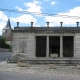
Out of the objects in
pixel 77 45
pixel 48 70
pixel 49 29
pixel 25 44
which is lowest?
pixel 48 70

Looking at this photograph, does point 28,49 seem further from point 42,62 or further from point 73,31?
point 73,31

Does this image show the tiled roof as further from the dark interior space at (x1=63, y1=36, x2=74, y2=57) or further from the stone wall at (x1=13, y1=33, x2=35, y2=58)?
the dark interior space at (x1=63, y1=36, x2=74, y2=57)

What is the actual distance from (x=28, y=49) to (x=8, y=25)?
113 meters

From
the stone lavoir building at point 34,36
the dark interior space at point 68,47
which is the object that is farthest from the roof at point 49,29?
the dark interior space at point 68,47

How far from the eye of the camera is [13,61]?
29.8 meters

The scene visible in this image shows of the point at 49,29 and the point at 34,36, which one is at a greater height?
the point at 49,29

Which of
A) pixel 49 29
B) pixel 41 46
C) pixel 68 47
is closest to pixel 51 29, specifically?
pixel 49 29

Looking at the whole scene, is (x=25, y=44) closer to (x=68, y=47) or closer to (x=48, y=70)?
(x=68, y=47)

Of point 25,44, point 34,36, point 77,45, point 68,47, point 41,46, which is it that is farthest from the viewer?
point 41,46

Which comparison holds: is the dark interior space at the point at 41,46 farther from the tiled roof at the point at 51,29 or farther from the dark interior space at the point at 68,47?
the tiled roof at the point at 51,29

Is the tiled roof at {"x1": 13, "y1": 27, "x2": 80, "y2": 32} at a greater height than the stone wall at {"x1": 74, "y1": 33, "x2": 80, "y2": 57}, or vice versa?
the tiled roof at {"x1": 13, "y1": 27, "x2": 80, "y2": 32}

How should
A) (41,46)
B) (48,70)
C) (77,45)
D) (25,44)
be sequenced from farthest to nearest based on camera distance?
(41,46)
(25,44)
(77,45)
(48,70)

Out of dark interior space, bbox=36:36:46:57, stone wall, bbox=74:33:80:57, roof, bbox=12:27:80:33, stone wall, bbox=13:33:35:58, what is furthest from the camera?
dark interior space, bbox=36:36:46:57

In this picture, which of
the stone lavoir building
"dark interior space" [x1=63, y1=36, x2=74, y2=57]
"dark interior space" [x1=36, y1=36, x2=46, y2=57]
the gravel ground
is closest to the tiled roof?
the stone lavoir building
